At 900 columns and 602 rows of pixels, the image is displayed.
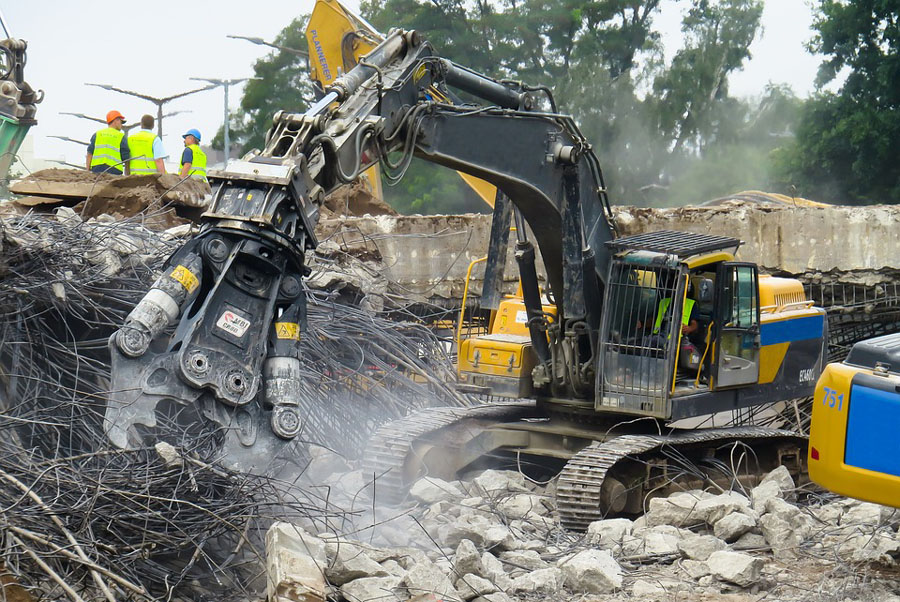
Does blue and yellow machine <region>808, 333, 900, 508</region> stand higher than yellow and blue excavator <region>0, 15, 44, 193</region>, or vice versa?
yellow and blue excavator <region>0, 15, 44, 193</region>

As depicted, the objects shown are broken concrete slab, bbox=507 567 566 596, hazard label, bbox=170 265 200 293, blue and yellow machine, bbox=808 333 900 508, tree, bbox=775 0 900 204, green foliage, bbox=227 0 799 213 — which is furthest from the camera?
green foliage, bbox=227 0 799 213

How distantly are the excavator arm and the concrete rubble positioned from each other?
2.92 ft

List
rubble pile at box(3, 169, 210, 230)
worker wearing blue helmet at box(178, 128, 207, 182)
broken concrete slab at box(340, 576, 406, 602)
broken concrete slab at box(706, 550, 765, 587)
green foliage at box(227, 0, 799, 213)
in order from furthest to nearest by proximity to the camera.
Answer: green foliage at box(227, 0, 799, 213)
worker wearing blue helmet at box(178, 128, 207, 182)
rubble pile at box(3, 169, 210, 230)
broken concrete slab at box(706, 550, 765, 587)
broken concrete slab at box(340, 576, 406, 602)

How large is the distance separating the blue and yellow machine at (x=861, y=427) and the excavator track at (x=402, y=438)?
124 inches

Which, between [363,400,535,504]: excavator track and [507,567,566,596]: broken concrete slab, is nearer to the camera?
[507,567,566,596]: broken concrete slab

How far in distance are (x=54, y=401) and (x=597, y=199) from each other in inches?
164

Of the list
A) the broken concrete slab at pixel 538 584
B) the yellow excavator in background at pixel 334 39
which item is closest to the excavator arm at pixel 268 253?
the broken concrete slab at pixel 538 584

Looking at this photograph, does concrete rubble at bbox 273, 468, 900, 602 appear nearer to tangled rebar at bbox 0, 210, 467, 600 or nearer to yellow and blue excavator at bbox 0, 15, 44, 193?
tangled rebar at bbox 0, 210, 467, 600

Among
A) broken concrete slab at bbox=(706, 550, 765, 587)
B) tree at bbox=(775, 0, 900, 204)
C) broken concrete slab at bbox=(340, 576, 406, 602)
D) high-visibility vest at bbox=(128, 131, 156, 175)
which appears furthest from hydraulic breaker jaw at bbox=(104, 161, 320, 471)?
tree at bbox=(775, 0, 900, 204)

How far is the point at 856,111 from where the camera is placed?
2361cm

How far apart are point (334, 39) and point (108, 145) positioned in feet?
9.71

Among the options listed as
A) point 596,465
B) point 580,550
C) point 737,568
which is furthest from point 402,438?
point 737,568

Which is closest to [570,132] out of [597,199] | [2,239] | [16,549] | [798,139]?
[597,199]

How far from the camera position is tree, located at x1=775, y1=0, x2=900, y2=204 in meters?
22.9
